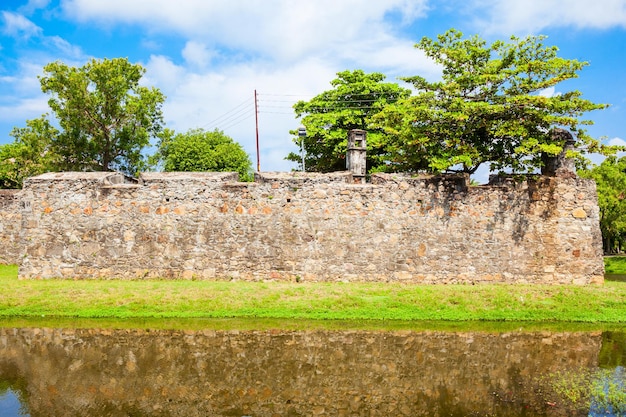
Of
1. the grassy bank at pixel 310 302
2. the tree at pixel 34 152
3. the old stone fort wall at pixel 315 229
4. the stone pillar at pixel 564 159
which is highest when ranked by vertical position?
the tree at pixel 34 152

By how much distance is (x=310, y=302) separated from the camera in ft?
40.2

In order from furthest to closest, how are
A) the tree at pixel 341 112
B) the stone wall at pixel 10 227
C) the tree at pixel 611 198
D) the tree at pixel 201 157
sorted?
the tree at pixel 201 157
the tree at pixel 611 198
the tree at pixel 341 112
the stone wall at pixel 10 227

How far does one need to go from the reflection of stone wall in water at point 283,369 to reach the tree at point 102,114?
23.2 meters

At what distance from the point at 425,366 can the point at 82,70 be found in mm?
28958

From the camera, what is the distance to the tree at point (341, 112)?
3011 cm

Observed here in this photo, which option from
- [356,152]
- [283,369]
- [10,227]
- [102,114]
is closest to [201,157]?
[102,114]

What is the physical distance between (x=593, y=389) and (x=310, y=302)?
657 centimetres

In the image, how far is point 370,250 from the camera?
14984 millimetres

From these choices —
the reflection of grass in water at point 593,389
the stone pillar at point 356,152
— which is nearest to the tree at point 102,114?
the stone pillar at point 356,152

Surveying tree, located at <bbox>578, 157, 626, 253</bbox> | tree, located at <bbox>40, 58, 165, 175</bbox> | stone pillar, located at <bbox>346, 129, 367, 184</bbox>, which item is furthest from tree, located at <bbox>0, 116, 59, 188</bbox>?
tree, located at <bbox>578, 157, 626, 253</bbox>

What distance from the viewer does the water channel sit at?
6445 millimetres

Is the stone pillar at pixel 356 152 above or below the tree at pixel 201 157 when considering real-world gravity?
below

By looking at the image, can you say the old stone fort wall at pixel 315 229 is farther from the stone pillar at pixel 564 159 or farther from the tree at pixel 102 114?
the tree at pixel 102 114

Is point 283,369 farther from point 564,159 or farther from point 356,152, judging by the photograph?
point 564,159
